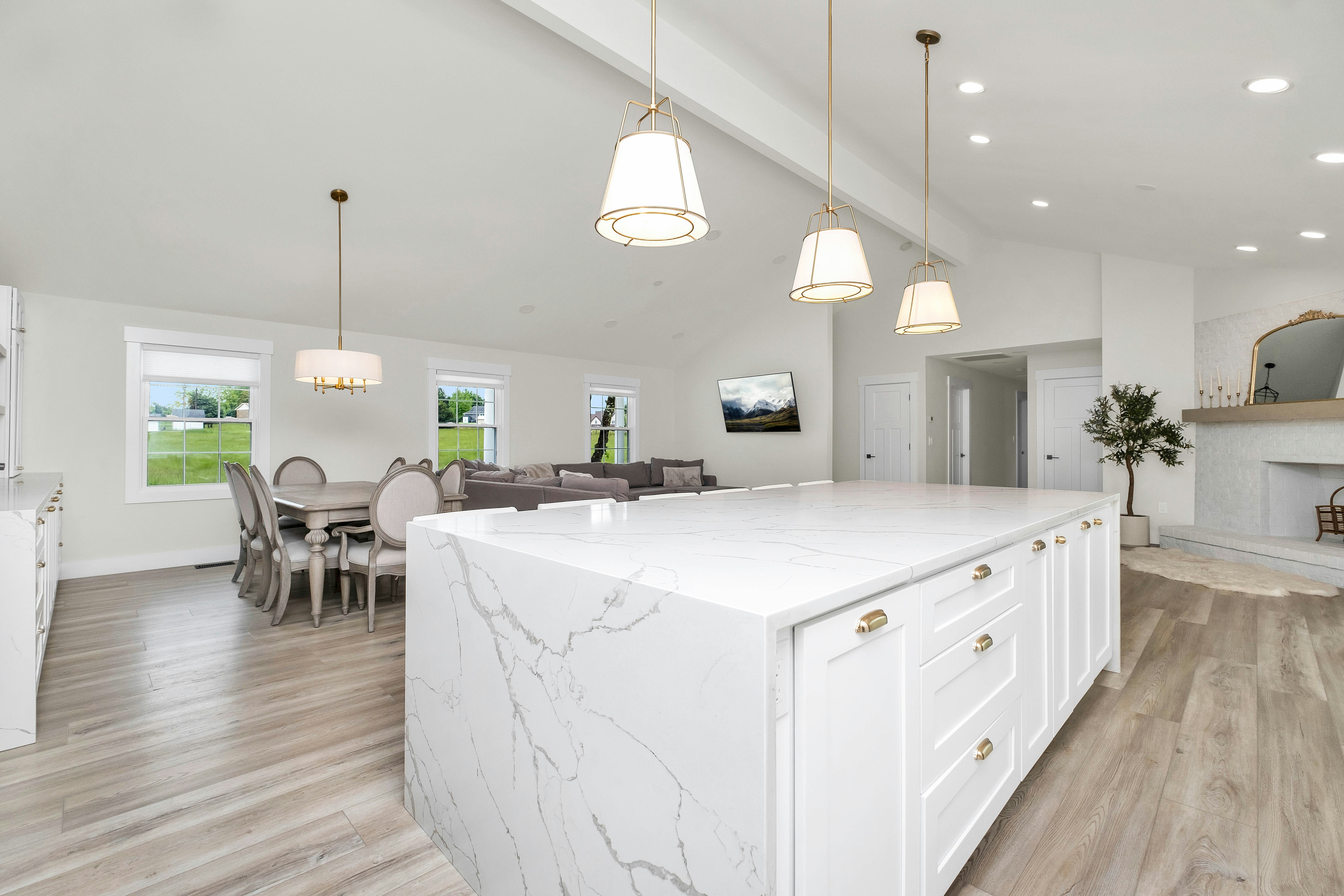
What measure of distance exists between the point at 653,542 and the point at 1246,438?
6605mm

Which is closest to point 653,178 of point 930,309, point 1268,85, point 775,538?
point 775,538

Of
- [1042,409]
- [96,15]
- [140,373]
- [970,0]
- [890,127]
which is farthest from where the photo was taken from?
[1042,409]

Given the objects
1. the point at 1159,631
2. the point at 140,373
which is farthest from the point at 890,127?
the point at 140,373

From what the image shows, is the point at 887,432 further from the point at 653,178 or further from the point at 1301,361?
the point at 653,178

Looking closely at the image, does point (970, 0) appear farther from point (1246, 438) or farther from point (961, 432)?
point (961, 432)

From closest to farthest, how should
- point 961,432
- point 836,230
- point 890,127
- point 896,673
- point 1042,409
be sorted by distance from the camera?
point 896,673
point 836,230
point 890,127
point 1042,409
point 961,432

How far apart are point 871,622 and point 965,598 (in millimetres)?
481

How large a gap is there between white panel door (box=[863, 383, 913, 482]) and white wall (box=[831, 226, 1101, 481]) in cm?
13

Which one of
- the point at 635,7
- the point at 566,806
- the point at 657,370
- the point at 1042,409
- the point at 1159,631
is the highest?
the point at 635,7

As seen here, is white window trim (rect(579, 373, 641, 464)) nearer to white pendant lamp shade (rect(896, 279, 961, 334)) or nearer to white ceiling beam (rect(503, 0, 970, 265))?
white ceiling beam (rect(503, 0, 970, 265))

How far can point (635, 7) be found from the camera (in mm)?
3242

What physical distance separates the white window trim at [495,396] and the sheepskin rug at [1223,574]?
586 cm

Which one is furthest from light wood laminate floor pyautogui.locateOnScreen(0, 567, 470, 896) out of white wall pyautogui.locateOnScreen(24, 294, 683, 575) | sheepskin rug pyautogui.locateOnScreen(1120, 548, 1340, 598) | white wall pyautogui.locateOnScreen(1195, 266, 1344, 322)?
white wall pyautogui.locateOnScreen(1195, 266, 1344, 322)

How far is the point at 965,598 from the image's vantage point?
1419 mm
